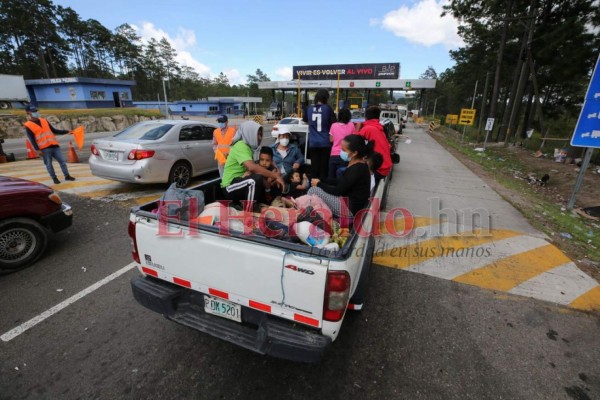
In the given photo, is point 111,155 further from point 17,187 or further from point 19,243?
point 19,243

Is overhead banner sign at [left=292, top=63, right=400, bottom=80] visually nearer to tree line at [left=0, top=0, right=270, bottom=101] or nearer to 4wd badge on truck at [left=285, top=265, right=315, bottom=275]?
tree line at [left=0, top=0, right=270, bottom=101]

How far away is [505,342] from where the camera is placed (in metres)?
2.82

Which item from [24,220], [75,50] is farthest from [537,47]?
[75,50]

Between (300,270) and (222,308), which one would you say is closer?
(300,270)

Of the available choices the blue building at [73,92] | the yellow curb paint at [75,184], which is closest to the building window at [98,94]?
the blue building at [73,92]

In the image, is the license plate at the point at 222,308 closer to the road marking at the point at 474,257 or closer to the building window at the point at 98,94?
the road marking at the point at 474,257

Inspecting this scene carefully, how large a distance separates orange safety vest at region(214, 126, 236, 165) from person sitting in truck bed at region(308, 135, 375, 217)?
3.69 m

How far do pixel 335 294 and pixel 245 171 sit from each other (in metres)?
2.25

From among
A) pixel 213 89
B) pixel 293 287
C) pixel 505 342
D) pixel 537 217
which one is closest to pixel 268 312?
pixel 293 287

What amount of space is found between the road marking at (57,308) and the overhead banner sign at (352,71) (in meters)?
44.0

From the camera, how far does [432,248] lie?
15.6ft

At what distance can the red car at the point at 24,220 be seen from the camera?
3.53 metres

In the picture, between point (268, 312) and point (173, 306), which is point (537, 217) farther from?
point (173, 306)

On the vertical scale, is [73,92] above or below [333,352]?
above
